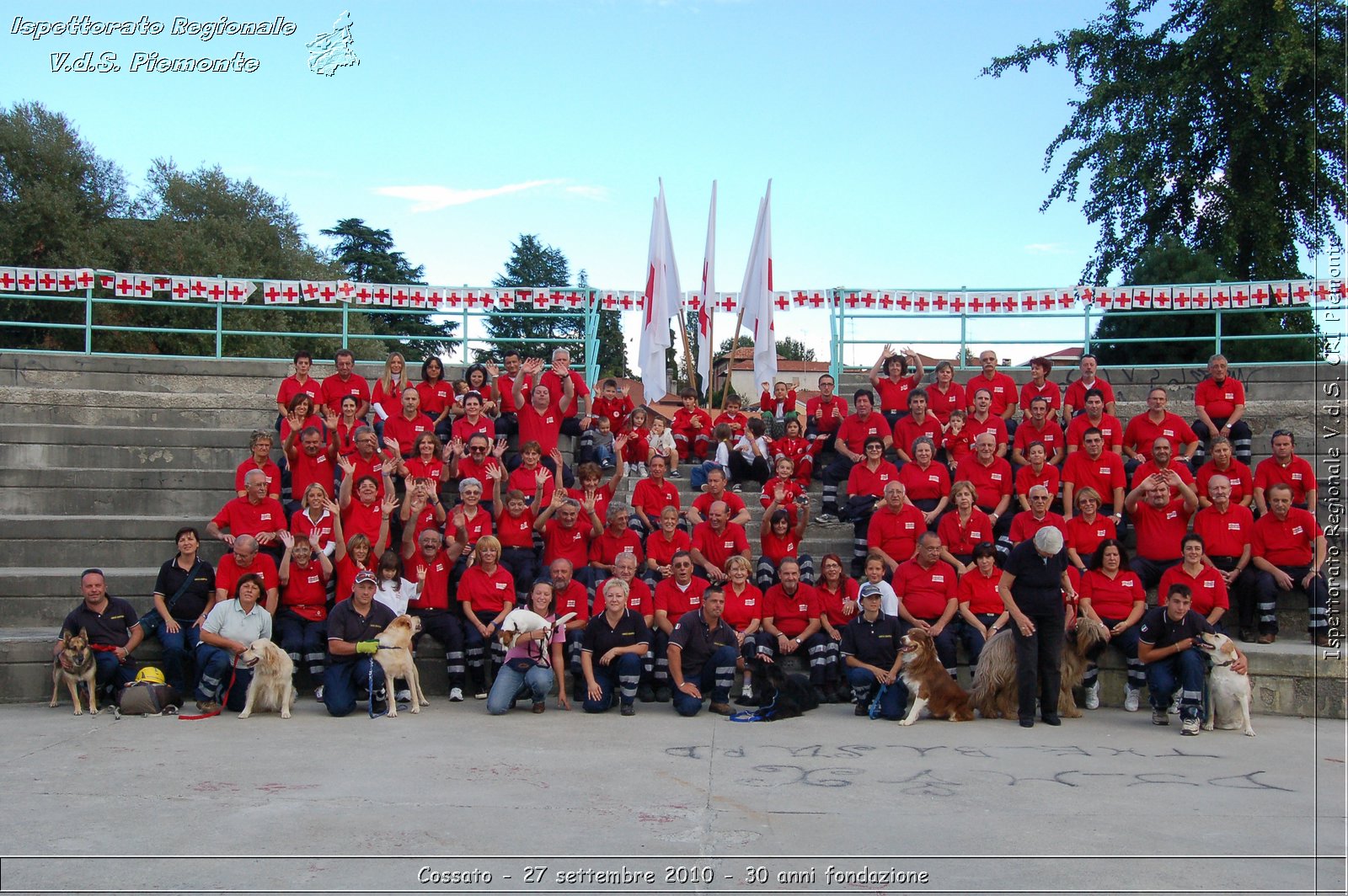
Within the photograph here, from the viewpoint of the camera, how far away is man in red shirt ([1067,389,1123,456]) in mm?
11344

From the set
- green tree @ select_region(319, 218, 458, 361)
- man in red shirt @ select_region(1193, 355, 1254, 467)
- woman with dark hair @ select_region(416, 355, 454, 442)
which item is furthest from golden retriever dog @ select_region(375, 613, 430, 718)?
green tree @ select_region(319, 218, 458, 361)

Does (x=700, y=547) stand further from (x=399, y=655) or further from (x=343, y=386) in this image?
(x=343, y=386)

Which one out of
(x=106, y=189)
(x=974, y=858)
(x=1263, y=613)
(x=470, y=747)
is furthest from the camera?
(x=106, y=189)

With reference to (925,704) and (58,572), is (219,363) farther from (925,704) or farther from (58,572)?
(925,704)

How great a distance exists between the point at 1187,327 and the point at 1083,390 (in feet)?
33.5

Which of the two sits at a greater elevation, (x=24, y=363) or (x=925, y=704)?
(x=24, y=363)

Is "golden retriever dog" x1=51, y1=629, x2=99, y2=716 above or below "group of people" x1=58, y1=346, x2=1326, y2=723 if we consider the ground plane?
below

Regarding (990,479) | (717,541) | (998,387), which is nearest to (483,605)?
(717,541)

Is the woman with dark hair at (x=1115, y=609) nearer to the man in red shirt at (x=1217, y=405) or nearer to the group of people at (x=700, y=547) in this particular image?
the group of people at (x=700, y=547)

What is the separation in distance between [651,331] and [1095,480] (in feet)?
20.9

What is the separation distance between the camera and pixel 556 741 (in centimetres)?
801

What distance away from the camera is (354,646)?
9.02m

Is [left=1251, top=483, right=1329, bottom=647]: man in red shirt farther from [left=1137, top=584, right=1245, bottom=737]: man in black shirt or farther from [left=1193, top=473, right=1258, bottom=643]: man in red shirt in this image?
[left=1137, top=584, right=1245, bottom=737]: man in black shirt

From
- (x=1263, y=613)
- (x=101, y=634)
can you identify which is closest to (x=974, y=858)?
(x=1263, y=613)
